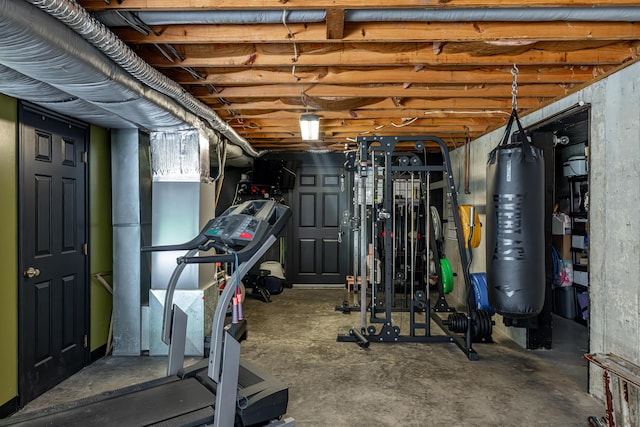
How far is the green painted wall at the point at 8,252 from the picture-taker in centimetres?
253

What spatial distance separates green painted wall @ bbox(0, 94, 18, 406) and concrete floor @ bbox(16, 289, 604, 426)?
12.2 inches

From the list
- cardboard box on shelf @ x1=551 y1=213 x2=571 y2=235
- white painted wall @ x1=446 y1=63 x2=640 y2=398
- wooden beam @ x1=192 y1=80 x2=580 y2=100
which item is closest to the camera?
white painted wall @ x1=446 y1=63 x2=640 y2=398

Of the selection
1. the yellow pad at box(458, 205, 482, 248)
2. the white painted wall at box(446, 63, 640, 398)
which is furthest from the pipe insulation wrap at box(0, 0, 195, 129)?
the white painted wall at box(446, 63, 640, 398)

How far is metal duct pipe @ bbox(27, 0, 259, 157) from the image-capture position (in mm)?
1579

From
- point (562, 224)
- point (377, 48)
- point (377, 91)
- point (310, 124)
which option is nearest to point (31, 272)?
point (310, 124)

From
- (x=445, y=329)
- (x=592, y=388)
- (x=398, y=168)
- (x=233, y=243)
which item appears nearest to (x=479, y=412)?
(x=592, y=388)

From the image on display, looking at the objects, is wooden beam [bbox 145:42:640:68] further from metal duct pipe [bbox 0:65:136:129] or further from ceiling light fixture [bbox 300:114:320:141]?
ceiling light fixture [bbox 300:114:320:141]

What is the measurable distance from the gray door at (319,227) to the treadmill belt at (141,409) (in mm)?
4640

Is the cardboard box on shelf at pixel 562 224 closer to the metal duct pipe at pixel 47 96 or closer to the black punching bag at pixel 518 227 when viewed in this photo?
the black punching bag at pixel 518 227

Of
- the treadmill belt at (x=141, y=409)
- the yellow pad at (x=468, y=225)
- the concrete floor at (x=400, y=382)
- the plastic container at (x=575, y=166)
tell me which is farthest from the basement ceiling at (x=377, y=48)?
the concrete floor at (x=400, y=382)

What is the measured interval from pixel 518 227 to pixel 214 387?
2.03 m

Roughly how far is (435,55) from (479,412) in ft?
7.50

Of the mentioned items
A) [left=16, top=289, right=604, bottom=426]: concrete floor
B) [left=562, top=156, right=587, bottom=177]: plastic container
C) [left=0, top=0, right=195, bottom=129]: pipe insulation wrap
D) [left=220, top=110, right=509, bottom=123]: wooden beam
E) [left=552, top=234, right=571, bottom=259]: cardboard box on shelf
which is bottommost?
[left=16, top=289, right=604, bottom=426]: concrete floor

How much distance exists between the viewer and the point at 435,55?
8.43ft
